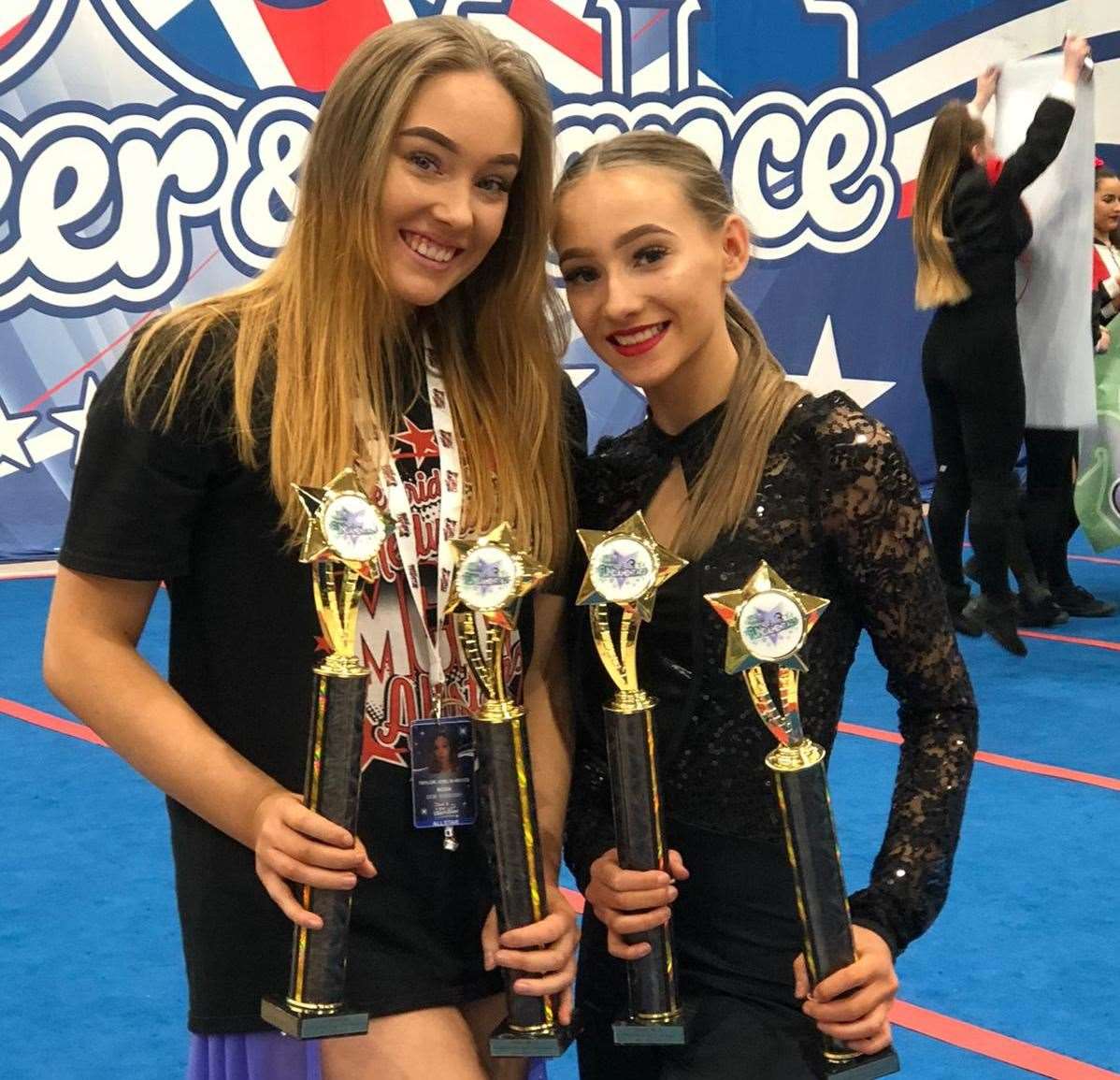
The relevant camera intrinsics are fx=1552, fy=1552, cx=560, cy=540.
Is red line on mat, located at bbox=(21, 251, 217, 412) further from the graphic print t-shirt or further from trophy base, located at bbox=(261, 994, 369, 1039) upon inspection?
trophy base, located at bbox=(261, 994, 369, 1039)

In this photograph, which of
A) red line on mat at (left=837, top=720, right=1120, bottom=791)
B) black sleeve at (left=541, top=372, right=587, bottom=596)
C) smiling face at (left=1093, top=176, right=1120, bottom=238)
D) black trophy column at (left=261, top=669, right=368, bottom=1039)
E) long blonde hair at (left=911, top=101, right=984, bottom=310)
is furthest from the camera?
smiling face at (left=1093, top=176, right=1120, bottom=238)

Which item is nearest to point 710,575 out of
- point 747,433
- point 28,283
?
point 747,433

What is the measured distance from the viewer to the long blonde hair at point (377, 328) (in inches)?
59.6

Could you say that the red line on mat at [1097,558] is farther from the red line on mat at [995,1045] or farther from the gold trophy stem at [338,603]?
the gold trophy stem at [338,603]

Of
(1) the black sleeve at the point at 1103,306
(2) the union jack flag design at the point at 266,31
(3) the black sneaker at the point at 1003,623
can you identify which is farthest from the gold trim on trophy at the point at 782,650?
(2) the union jack flag design at the point at 266,31

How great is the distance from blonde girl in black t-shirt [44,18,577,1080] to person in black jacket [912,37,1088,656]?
3.52 meters

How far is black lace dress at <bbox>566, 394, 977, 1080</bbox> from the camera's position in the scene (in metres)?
1.55

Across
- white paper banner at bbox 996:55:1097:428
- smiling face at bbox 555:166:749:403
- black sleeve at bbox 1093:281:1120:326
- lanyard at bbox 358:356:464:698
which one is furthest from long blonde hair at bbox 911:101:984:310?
lanyard at bbox 358:356:464:698

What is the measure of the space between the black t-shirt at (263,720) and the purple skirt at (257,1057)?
0.02m

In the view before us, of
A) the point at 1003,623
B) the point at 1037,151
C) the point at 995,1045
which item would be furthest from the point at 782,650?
the point at 1003,623

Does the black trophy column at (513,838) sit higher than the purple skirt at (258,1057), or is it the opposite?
the black trophy column at (513,838)

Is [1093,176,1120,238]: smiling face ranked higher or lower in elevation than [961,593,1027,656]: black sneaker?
higher

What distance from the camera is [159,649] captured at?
209 inches

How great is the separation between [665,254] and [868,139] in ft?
23.5
